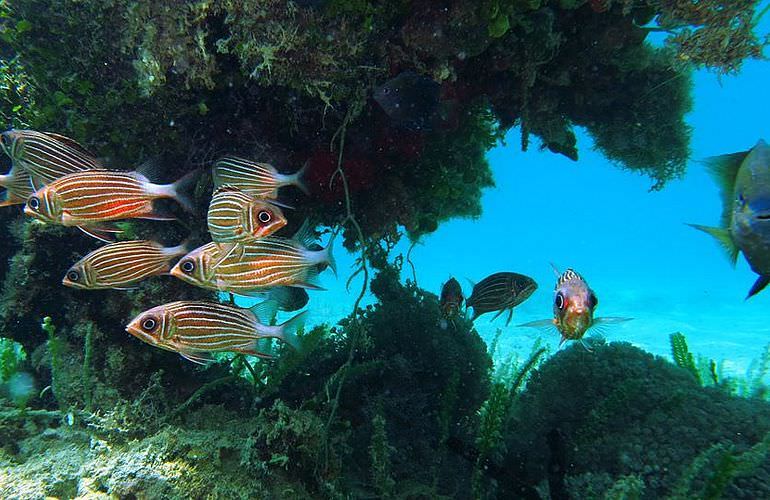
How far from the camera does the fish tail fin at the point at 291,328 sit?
320cm

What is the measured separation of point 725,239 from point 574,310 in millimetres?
1263

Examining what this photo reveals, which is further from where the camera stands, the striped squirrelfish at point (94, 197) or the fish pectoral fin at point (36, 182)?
the fish pectoral fin at point (36, 182)

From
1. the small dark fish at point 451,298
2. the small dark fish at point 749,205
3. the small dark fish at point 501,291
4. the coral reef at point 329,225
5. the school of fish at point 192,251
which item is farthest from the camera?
the small dark fish at point 451,298

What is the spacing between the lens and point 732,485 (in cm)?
306

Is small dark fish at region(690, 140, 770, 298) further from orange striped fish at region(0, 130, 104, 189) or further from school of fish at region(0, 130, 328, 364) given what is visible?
orange striped fish at region(0, 130, 104, 189)

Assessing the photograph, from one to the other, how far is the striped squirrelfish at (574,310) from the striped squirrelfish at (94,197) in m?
2.96

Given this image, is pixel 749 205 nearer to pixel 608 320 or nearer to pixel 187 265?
pixel 608 320

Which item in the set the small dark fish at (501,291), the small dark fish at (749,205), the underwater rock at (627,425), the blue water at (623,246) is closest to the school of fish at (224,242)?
the small dark fish at (749,205)

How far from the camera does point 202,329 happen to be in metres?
3.03

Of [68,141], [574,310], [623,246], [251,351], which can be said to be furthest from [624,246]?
[68,141]

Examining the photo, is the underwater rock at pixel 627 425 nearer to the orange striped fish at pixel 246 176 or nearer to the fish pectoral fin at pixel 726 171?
the fish pectoral fin at pixel 726 171

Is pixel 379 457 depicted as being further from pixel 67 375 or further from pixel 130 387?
pixel 67 375

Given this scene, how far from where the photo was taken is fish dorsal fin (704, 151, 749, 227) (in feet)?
8.41

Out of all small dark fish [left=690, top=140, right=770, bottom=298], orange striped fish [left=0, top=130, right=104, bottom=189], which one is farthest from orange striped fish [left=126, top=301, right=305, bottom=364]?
small dark fish [left=690, top=140, right=770, bottom=298]
